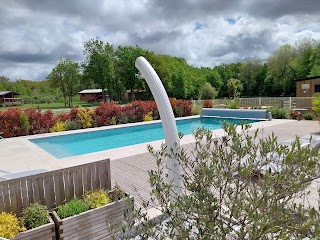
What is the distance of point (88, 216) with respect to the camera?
12.4 ft

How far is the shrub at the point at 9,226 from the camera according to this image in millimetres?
3215

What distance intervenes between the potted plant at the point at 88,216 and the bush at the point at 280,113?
54.0 feet

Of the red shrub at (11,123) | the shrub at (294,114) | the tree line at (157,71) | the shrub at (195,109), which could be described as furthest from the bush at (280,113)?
the tree line at (157,71)

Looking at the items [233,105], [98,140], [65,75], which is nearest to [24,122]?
[98,140]

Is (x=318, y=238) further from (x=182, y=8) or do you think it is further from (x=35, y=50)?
(x=35, y=50)

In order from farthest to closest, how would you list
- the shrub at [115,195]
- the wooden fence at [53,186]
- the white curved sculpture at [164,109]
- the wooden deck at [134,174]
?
1. the wooden deck at [134,174]
2. the shrub at [115,195]
3. the white curved sculpture at [164,109]
4. the wooden fence at [53,186]

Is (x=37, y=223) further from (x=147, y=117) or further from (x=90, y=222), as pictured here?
(x=147, y=117)

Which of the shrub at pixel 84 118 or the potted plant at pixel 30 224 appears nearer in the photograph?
the potted plant at pixel 30 224

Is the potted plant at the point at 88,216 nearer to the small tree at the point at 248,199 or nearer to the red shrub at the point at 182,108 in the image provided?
the small tree at the point at 248,199

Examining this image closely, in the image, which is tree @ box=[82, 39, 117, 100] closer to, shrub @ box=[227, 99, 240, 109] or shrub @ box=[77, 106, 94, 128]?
shrub @ box=[227, 99, 240, 109]

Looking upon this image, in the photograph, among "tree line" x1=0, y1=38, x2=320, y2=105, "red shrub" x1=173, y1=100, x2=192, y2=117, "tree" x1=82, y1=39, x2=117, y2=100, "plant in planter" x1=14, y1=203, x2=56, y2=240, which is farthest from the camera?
"tree" x1=82, y1=39, x2=117, y2=100

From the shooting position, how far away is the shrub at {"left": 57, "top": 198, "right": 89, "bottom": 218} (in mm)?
3723

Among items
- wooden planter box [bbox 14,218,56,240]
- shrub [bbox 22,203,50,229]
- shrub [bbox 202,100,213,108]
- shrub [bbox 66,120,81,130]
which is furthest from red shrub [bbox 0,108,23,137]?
Answer: shrub [bbox 202,100,213,108]

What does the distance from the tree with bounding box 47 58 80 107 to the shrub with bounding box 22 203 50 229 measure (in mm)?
40090
